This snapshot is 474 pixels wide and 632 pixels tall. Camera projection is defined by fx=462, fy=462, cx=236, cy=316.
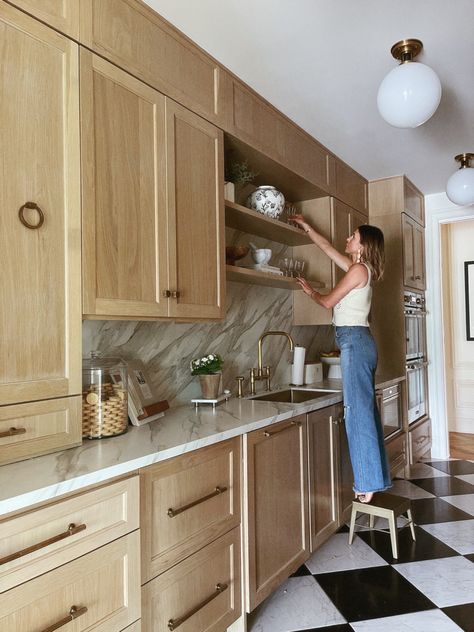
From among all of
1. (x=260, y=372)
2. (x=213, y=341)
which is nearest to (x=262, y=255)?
(x=213, y=341)

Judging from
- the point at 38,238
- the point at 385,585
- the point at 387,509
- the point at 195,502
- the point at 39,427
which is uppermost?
the point at 38,238

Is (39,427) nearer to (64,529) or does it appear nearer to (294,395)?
(64,529)

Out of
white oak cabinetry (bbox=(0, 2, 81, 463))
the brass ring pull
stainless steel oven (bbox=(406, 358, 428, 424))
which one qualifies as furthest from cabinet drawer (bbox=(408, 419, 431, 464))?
the brass ring pull

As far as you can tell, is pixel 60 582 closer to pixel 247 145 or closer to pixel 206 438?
pixel 206 438

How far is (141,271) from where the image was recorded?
165 cm

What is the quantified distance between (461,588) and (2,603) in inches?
80.9

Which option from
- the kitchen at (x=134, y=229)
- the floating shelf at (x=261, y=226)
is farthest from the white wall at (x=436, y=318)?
the kitchen at (x=134, y=229)

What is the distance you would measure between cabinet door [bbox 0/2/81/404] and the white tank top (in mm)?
1585

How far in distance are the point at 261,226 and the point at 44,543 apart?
1947mm

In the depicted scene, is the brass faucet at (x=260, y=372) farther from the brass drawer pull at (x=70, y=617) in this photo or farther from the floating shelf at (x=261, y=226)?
the brass drawer pull at (x=70, y=617)

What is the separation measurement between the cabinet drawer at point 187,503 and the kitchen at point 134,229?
0.04 m

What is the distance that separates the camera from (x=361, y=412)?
2.47 meters

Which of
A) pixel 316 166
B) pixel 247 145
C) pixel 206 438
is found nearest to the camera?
pixel 206 438

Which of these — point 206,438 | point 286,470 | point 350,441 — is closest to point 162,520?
point 206,438
